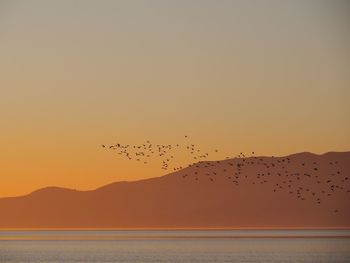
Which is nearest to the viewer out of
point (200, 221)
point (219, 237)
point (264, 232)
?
point (200, 221)

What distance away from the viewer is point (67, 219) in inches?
1150

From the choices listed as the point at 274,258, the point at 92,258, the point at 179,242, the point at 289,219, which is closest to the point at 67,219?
the point at 179,242

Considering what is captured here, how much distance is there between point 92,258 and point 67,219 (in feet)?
28.6

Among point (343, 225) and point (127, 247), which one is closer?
point (127, 247)

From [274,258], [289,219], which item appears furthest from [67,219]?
[274,258]

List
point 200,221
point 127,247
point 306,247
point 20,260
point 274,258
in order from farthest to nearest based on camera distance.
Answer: point 200,221
point 127,247
point 306,247
point 20,260
point 274,258

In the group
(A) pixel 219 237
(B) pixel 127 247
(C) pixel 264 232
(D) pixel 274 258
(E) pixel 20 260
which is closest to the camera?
(D) pixel 274 258

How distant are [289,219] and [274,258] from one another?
8045 millimetres

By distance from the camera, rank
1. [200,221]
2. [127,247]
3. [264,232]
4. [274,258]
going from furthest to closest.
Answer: [264,232] → [200,221] → [127,247] → [274,258]

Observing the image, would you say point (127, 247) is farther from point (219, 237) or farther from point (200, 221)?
point (219, 237)

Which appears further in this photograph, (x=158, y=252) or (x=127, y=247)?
(x=127, y=247)

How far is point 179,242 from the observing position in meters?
27.9

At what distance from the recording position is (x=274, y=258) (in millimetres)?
18875

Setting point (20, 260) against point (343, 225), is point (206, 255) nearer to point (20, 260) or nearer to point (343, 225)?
point (20, 260)
